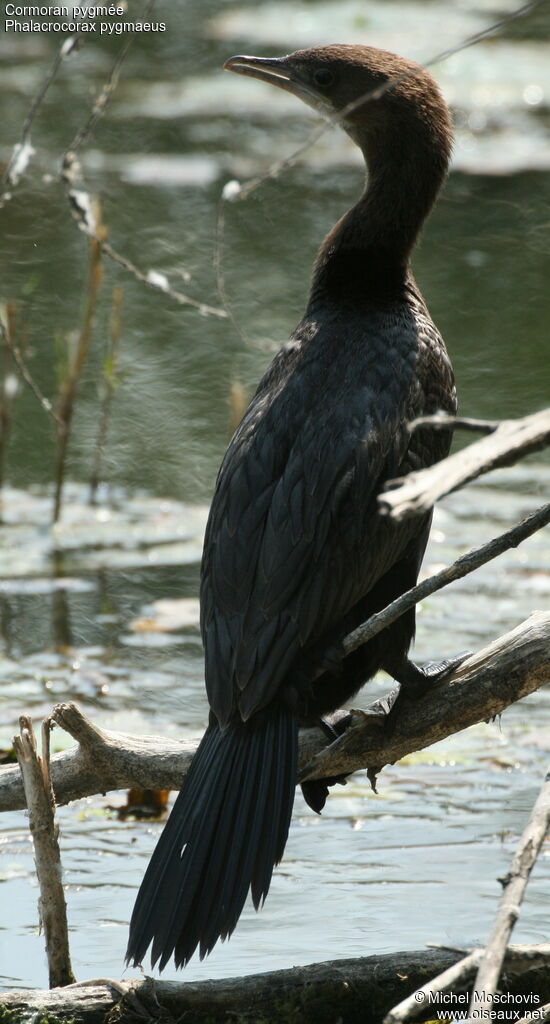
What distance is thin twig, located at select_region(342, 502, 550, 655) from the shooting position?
7.22 ft

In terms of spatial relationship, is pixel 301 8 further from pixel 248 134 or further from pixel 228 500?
pixel 228 500

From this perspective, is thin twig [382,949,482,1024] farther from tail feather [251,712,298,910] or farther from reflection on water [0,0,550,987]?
reflection on water [0,0,550,987]

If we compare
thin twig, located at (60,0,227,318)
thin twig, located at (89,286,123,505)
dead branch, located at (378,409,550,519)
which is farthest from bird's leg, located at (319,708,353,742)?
thin twig, located at (89,286,123,505)

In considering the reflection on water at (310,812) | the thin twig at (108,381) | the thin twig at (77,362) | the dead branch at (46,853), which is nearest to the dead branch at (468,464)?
the dead branch at (46,853)

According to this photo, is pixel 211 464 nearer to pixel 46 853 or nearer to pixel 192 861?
pixel 46 853

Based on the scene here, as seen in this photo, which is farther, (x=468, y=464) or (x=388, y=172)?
(x=388, y=172)

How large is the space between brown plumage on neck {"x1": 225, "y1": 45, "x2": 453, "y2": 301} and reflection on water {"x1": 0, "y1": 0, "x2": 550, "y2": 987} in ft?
4.32

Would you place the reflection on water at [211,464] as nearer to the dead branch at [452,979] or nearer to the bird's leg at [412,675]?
the bird's leg at [412,675]

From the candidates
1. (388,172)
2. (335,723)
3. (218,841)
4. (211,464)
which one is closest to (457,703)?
(335,723)

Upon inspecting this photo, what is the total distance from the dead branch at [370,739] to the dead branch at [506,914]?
2.89ft

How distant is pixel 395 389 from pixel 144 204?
18.9 ft

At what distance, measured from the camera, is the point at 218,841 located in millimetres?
2479

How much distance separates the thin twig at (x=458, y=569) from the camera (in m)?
2.20

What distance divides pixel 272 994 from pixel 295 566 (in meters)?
0.75
